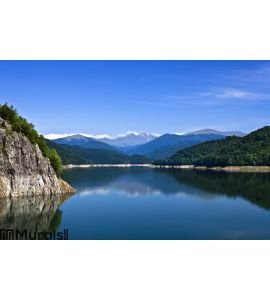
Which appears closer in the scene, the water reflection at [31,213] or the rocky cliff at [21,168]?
the water reflection at [31,213]

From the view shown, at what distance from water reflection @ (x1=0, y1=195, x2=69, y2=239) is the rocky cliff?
1.69 m

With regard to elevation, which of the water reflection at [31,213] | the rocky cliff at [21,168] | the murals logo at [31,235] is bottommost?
the murals logo at [31,235]

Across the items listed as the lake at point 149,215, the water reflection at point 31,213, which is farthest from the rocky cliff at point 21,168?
the lake at point 149,215

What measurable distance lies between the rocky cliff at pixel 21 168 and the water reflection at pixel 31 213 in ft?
5.55

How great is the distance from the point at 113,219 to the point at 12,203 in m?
14.5

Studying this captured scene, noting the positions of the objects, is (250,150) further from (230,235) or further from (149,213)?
(230,235)

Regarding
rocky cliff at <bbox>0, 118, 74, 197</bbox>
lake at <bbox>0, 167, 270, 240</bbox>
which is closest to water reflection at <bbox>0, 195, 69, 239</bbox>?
lake at <bbox>0, 167, 270, 240</bbox>

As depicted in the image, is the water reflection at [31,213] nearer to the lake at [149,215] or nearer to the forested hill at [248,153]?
the lake at [149,215]

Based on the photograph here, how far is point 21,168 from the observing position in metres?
61.6

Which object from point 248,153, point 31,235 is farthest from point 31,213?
point 248,153

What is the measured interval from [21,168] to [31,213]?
494 inches

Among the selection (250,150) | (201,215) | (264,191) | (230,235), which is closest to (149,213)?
(201,215)

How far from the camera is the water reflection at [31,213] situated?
143ft

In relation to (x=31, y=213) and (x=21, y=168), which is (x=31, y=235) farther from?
(x=21, y=168)
